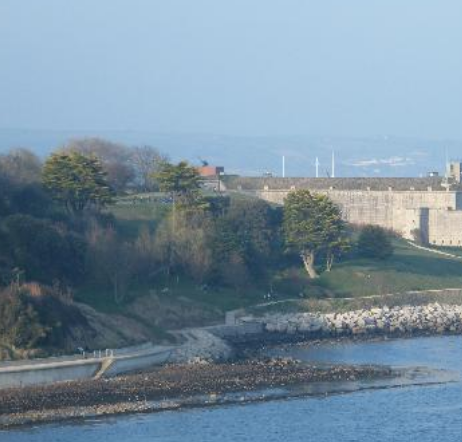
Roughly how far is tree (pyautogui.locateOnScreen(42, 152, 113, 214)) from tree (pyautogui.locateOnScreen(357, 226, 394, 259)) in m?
9.78

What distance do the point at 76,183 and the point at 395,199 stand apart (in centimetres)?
2251

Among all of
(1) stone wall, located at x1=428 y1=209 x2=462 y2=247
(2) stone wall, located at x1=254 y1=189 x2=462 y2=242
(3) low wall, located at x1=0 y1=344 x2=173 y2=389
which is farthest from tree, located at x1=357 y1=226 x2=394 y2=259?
(3) low wall, located at x1=0 y1=344 x2=173 y2=389

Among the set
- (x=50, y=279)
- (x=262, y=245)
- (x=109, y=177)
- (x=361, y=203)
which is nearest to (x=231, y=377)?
(x=50, y=279)

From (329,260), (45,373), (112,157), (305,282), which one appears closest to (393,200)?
(112,157)

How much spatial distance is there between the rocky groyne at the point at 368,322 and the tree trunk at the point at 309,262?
4.00m

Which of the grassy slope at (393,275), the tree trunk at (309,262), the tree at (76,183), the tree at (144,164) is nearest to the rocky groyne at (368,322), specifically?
the grassy slope at (393,275)

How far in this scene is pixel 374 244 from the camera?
66250mm

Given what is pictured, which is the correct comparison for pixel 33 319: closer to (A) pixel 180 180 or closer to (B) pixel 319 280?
(B) pixel 319 280

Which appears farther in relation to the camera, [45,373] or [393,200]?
[393,200]

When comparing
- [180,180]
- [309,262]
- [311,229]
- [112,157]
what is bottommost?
[309,262]

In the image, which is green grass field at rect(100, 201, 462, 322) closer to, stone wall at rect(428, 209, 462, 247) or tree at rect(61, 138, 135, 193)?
stone wall at rect(428, 209, 462, 247)

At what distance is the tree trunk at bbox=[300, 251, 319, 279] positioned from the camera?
206 ft

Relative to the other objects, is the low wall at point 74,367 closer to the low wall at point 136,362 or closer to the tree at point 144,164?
the low wall at point 136,362

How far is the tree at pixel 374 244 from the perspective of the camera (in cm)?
6619
